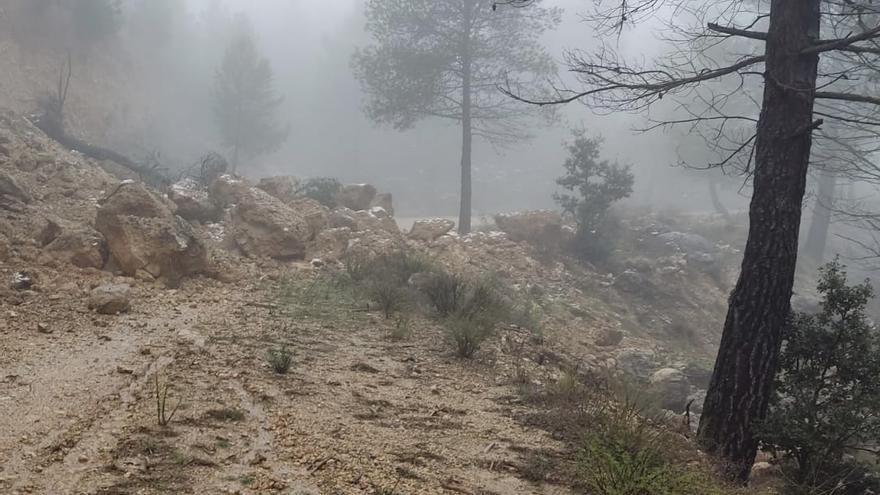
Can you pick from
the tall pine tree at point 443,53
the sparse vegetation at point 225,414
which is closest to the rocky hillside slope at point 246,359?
the sparse vegetation at point 225,414

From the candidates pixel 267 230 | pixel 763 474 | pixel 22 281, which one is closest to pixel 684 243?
pixel 267 230

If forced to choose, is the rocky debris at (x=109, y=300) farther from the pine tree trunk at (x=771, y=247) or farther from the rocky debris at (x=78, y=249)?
the pine tree trunk at (x=771, y=247)

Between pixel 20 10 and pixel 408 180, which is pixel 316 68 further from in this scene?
pixel 20 10

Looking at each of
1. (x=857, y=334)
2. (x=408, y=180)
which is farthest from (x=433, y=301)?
(x=408, y=180)

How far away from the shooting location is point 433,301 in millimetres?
7922

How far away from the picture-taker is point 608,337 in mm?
10336

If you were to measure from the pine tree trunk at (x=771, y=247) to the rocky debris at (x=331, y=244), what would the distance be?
7.34 meters

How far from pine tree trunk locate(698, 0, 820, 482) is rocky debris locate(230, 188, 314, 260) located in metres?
7.46

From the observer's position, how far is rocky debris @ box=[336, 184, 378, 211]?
15727 millimetres

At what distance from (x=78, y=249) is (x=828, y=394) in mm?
7940

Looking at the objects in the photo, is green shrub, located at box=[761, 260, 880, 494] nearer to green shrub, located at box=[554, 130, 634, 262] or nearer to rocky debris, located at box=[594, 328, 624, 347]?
rocky debris, located at box=[594, 328, 624, 347]

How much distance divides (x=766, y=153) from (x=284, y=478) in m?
4.11

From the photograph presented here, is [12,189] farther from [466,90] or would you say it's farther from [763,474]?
[466,90]

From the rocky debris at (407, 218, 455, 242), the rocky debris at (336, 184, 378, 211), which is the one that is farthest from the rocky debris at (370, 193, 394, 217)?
the rocky debris at (407, 218, 455, 242)
